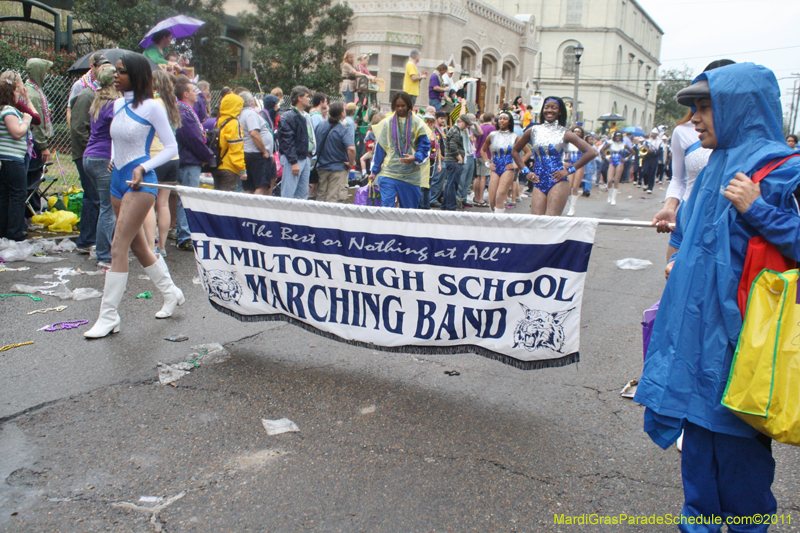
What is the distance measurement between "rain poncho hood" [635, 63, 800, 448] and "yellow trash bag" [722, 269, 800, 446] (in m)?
0.08

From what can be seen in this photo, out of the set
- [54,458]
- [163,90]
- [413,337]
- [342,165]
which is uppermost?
[163,90]

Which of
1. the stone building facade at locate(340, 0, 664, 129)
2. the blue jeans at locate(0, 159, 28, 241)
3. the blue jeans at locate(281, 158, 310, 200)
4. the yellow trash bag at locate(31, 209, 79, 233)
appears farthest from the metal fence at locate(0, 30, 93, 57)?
the stone building facade at locate(340, 0, 664, 129)

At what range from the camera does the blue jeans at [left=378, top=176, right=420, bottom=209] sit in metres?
7.33

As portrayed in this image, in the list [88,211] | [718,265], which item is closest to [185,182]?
[88,211]

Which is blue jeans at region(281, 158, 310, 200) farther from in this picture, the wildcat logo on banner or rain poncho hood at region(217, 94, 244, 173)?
the wildcat logo on banner

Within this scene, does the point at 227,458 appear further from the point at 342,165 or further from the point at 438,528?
the point at 342,165

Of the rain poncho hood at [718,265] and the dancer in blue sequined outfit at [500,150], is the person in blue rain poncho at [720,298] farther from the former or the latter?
the dancer in blue sequined outfit at [500,150]

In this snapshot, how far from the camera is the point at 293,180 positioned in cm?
900

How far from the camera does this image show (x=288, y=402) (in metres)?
3.66

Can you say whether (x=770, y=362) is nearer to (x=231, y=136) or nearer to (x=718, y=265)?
(x=718, y=265)

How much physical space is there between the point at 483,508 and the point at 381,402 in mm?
1132

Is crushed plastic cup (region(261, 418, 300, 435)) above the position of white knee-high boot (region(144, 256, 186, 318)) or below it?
below

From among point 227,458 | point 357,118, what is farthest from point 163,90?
point 357,118

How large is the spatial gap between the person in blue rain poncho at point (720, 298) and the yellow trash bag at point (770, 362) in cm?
8
